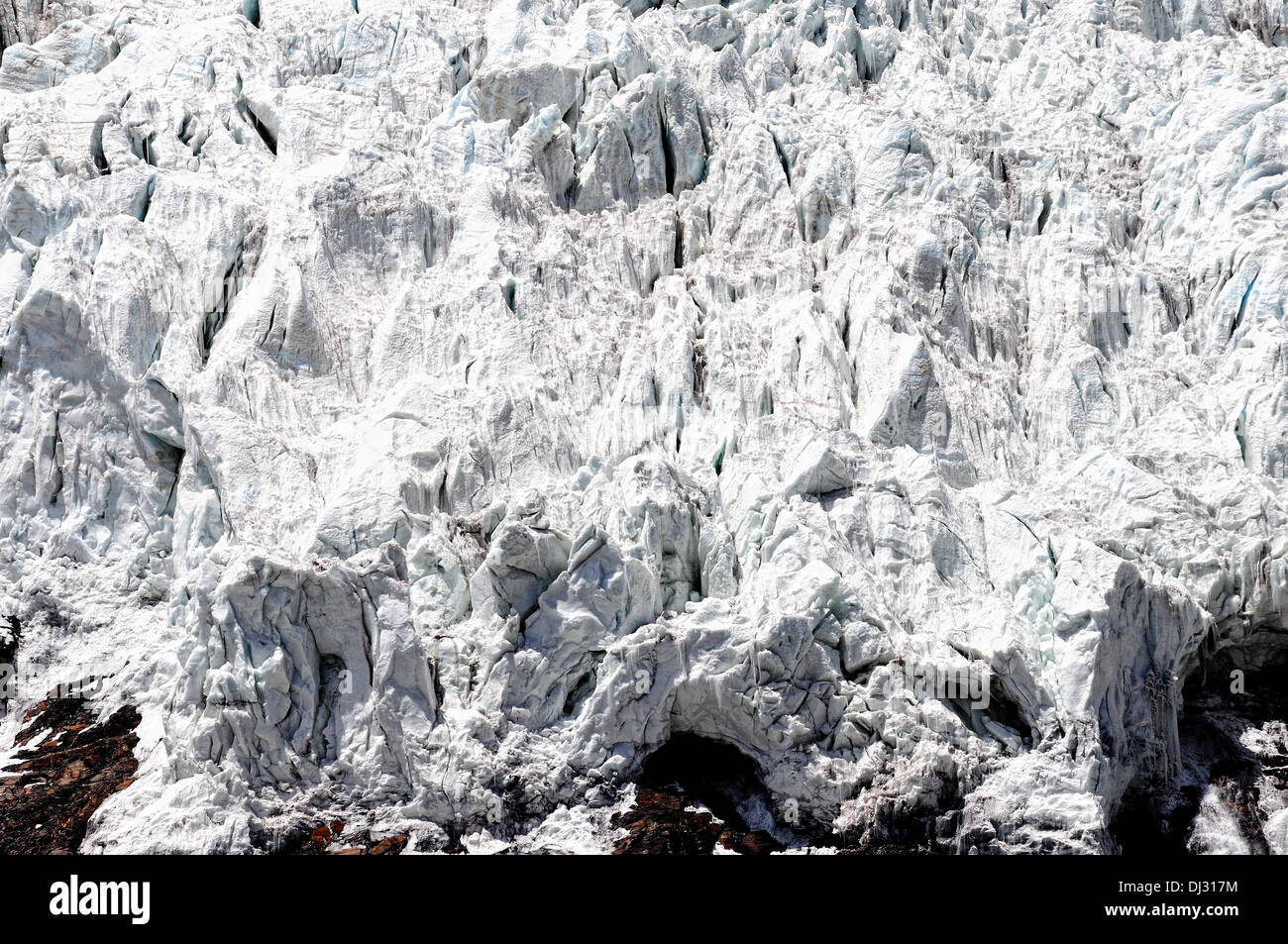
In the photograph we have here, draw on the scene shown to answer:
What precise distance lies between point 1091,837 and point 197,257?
15806 mm

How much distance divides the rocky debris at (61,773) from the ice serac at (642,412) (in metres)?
0.34

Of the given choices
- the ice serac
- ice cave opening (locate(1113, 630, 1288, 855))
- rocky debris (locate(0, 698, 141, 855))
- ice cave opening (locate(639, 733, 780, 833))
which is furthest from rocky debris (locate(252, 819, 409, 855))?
ice cave opening (locate(1113, 630, 1288, 855))

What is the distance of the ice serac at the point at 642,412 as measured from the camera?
15.1 meters

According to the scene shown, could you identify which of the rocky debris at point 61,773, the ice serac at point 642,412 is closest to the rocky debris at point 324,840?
the ice serac at point 642,412

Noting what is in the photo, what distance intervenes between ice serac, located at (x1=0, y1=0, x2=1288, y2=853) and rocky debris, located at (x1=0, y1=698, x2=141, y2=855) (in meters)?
0.34

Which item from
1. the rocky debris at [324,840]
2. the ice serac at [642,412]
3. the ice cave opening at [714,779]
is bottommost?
the rocky debris at [324,840]

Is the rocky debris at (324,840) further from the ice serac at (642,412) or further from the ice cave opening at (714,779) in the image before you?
the ice cave opening at (714,779)

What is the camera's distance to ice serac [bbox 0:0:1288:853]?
1507 centimetres

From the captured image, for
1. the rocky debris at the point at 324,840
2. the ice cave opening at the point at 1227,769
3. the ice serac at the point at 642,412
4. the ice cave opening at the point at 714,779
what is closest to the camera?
the rocky debris at the point at 324,840

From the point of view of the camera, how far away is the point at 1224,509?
1767cm

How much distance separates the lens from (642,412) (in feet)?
62.4

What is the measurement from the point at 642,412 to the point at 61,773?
9287mm

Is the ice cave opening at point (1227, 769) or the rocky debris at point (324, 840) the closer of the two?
the rocky debris at point (324, 840)

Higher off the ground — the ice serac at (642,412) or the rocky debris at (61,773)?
the ice serac at (642,412)
